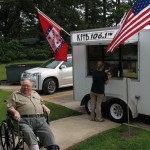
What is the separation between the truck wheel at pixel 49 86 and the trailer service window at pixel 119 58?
464 cm

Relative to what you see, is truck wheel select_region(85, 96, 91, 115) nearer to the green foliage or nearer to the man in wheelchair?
the man in wheelchair

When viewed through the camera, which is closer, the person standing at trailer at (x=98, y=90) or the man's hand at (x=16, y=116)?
the man's hand at (x=16, y=116)

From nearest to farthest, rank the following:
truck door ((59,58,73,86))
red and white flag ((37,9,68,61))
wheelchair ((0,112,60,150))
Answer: wheelchair ((0,112,60,150)), red and white flag ((37,9,68,61)), truck door ((59,58,73,86))

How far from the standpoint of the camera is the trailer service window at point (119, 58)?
31.1 ft

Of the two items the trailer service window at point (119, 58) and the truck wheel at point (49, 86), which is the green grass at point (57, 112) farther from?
the truck wheel at point (49, 86)

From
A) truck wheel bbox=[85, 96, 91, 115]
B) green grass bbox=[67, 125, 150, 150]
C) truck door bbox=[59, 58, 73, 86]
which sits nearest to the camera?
green grass bbox=[67, 125, 150, 150]

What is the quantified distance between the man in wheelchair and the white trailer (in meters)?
2.65

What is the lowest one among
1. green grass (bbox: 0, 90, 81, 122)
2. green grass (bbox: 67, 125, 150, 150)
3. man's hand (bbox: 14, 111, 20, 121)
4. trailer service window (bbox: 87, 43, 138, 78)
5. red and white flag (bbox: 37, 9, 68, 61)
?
green grass (bbox: 67, 125, 150, 150)

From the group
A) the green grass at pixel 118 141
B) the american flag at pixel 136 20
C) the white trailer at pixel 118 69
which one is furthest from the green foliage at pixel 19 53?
the american flag at pixel 136 20

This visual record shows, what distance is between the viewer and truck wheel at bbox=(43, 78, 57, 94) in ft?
49.0

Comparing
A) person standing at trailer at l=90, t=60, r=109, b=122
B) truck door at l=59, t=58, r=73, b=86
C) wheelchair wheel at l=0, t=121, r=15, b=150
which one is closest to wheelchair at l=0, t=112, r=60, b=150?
wheelchair wheel at l=0, t=121, r=15, b=150

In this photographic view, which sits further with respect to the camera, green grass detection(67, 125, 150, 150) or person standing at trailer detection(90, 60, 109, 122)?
person standing at trailer detection(90, 60, 109, 122)

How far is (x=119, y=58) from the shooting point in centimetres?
984

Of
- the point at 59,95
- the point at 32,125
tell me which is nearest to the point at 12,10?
the point at 59,95
